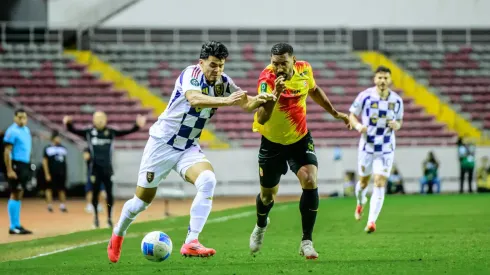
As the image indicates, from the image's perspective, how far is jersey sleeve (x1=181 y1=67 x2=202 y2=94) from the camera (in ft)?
28.3

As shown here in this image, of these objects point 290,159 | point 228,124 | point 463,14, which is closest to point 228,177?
point 228,124

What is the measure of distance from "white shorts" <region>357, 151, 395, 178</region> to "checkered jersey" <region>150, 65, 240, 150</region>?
526 centimetres

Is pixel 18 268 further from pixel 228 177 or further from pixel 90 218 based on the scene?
pixel 228 177

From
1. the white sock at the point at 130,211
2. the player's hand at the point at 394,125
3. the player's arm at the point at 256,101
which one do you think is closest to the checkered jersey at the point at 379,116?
the player's hand at the point at 394,125

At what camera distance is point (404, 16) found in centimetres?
3569

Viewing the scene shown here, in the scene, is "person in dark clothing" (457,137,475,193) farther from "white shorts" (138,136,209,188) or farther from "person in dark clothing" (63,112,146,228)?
"white shorts" (138,136,209,188)

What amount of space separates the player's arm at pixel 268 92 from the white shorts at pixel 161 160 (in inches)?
29.8

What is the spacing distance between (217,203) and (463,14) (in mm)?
15127

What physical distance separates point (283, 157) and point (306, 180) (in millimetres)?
461

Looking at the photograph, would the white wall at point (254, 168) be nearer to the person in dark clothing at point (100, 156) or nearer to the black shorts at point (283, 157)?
the person in dark clothing at point (100, 156)

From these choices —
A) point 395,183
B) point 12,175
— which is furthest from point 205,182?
point 395,183

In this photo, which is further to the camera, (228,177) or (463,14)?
(463,14)

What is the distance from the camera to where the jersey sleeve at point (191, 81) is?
8633 mm

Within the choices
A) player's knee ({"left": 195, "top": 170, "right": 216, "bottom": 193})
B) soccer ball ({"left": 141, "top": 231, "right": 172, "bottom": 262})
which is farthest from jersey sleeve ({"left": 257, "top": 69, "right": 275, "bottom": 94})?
soccer ball ({"left": 141, "top": 231, "right": 172, "bottom": 262})
